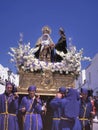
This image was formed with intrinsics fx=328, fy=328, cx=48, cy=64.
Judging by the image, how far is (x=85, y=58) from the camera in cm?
1060

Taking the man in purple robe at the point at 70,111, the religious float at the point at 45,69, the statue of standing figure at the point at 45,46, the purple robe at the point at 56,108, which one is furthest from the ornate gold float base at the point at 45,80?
the man in purple robe at the point at 70,111

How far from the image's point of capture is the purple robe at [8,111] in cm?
820

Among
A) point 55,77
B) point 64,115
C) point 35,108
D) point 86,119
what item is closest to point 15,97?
point 35,108

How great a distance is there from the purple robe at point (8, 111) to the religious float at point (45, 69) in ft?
6.34

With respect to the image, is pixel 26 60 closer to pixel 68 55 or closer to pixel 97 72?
pixel 68 55

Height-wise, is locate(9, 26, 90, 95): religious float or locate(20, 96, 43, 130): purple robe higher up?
locate(9, 26, 90, 95): religious float

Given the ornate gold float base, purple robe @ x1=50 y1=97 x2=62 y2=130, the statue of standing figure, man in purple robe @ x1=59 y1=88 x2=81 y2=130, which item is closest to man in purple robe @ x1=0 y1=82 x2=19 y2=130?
purple robe @ x1=50 y1=97 x2=62 y2=130

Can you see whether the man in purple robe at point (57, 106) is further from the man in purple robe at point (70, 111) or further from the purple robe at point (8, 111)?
the purple robe at point (8, 111)

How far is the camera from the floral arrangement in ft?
33.8

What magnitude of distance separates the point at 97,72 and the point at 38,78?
83.7ft

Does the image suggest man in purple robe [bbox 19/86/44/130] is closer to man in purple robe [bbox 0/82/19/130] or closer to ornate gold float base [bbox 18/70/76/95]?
man in purple robe [bbox 0/82/19/130]

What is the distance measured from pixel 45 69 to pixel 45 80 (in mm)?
354

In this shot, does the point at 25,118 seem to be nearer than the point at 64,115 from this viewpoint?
No

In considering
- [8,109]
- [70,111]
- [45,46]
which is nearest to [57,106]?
[70,111]
